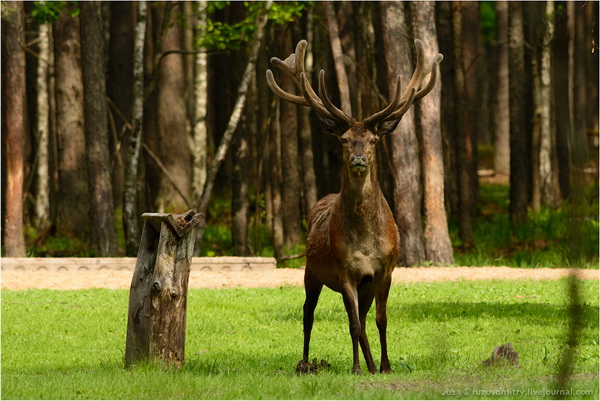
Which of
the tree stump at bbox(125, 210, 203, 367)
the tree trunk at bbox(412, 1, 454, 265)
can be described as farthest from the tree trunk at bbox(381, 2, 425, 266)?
the tree stump at bbox(125, 210, 203, 367)

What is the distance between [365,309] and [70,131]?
1844 centimetres

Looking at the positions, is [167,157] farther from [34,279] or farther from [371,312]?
[371,312]

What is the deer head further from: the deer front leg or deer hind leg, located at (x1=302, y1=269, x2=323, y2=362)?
deer hind leg, located at (x1=302, y1=269, x2=323, y2=362)

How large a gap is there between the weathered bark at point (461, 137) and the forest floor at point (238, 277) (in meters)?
5.32

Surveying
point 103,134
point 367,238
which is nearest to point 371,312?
point 367,238

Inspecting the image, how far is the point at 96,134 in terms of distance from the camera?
22.5m

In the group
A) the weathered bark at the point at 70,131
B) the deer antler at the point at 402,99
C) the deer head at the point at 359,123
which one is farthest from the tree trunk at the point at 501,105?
the deer head at the point at 359,123

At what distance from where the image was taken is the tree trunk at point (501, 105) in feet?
125

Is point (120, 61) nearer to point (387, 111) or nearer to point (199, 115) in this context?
point (199, 115)

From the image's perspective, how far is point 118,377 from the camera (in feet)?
26.6

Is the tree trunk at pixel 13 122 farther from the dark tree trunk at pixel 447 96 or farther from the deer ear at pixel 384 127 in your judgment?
the deer ear at pixel 384 127

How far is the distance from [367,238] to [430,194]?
1259 cm

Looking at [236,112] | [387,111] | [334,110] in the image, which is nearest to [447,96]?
[236,112]

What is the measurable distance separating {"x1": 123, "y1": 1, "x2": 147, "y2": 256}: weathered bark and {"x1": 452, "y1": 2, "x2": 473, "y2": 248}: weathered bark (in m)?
8.07
